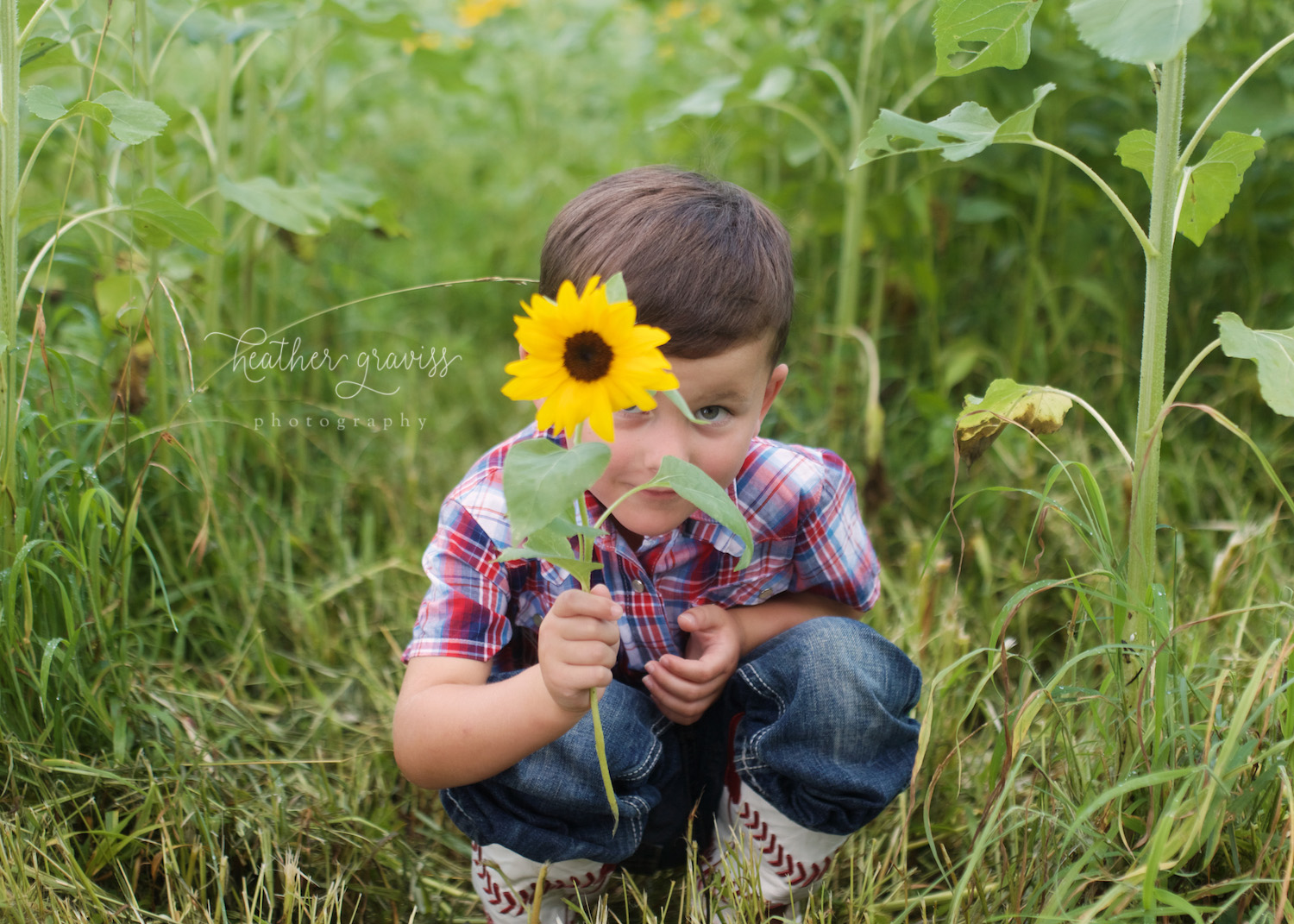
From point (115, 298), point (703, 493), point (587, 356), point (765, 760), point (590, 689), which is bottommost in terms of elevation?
point (765, 760)

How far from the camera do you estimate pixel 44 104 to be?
1.19m

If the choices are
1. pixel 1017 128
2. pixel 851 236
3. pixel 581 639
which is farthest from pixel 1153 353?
pixel 851 236

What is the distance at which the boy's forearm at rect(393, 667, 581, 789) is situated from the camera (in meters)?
1.04

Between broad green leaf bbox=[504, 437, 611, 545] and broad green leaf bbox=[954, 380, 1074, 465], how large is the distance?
46 centimetres

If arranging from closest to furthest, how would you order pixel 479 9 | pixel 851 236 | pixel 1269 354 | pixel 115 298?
pixel 1269 354 → pixel 115 298 → pixel 851 236 → pixel 479 9

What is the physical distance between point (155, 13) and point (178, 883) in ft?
4.16

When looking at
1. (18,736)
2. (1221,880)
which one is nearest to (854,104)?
(1221,880)

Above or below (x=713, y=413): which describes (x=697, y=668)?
below

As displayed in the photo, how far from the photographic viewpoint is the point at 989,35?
105 centimetres

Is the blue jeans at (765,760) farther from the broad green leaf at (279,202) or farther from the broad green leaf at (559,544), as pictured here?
the broad green leaf at (279,202)

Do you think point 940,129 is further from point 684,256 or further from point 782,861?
point 782,861

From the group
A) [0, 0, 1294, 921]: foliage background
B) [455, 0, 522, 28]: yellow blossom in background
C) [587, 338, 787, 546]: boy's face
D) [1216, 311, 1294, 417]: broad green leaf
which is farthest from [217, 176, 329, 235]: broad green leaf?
[455, 0, 522, 28]: yellow blossom in background

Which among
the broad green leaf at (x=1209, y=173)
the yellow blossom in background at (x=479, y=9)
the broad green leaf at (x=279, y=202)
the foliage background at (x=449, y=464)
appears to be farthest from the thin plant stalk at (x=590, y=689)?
the yellow blossom in background at (x=479, y=9)

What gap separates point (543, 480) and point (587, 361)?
0.32ft
